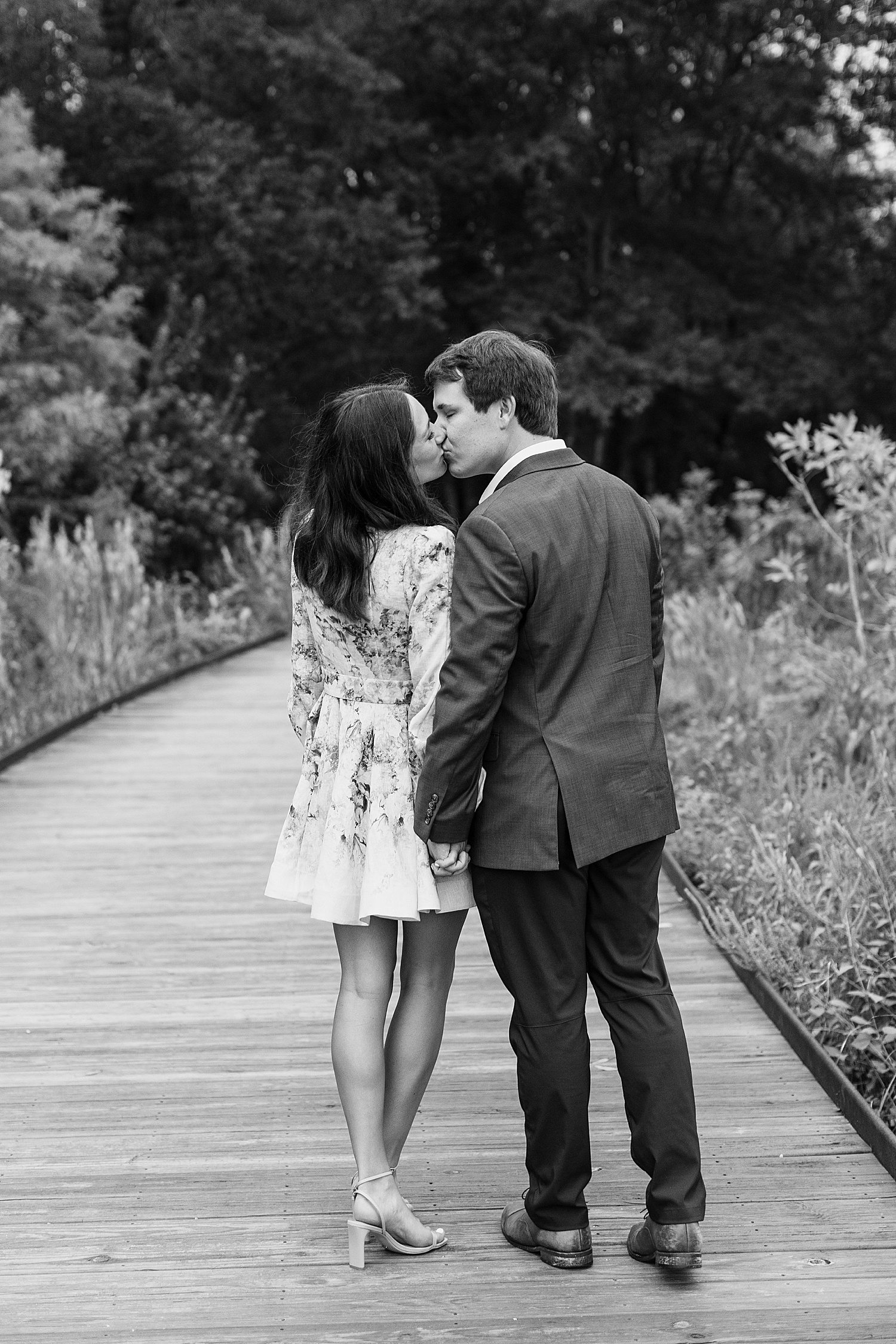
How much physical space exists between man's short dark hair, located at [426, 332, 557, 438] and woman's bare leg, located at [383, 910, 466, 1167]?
91 centimetres

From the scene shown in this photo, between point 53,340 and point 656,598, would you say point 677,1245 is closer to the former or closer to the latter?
point 656,598

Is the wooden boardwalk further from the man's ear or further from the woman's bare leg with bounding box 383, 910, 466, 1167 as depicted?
the man's ear

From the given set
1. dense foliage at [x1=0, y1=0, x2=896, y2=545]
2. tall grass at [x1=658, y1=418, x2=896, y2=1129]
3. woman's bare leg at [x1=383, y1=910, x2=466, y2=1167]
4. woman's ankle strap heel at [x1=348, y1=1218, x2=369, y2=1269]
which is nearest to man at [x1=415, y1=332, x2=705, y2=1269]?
woman's bare leg at [x1=383, y1=910, x2=466, y2=1167]

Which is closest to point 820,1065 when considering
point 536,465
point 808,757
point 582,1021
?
point 582,1021

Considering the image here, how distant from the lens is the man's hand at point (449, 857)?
8.68 feet

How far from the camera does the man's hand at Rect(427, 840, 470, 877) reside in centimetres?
265

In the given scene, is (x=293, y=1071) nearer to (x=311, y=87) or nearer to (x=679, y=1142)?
(x=679, y=1142)

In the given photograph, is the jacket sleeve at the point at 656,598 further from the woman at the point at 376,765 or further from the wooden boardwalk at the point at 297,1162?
the wooden boardwalk at the point at 297,1162

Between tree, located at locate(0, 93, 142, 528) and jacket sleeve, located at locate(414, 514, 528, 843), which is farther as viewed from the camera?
tree, located at locate(0, 93, 142, 528)

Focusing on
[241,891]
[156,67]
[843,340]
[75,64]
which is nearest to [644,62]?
[843,340]

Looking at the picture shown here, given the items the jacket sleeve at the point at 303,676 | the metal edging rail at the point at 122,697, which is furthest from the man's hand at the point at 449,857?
the metal edging rail at the point at 122,697

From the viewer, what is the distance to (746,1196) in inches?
118

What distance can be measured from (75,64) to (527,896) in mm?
23676

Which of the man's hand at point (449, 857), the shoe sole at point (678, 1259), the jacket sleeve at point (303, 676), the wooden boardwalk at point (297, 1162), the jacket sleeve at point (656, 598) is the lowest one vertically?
the wooden boardwalk at point (297, 1162)
